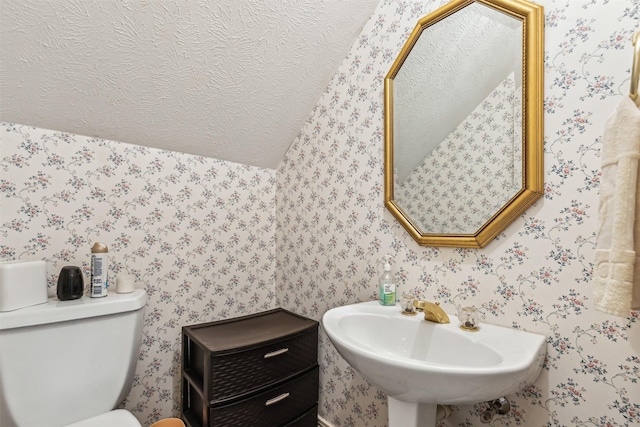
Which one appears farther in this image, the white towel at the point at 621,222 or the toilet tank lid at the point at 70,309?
the toilet tank lid at the point at 70,309

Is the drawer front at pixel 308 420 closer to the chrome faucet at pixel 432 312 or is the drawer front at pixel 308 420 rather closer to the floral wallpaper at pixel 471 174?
the chrome faucet at pixel 432 312

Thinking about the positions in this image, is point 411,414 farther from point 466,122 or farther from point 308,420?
point 466,122

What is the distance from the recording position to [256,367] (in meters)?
1.18

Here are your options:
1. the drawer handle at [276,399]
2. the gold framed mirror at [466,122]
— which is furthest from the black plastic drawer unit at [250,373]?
the gold framed mirror at [466,122]

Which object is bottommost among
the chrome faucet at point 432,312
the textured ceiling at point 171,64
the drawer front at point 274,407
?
the drawer front at point 274,407

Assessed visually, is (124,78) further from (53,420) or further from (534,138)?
(534,138)

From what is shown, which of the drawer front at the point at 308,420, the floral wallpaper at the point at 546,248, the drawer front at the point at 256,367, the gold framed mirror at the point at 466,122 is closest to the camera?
the floral wallpaper at the point at 546,248

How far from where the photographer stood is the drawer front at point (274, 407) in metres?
1.11

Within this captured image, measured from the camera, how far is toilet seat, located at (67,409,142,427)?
94 cm

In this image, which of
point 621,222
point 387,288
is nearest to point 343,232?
point 387,288

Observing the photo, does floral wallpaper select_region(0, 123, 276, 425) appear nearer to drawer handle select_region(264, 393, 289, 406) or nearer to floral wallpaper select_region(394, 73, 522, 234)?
drawer handle select_region(264, 393, 289, 406)

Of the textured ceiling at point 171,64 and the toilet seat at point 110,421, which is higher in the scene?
the textured ceiling at point 171,64

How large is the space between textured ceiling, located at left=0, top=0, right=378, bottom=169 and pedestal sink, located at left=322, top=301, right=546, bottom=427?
1018mm

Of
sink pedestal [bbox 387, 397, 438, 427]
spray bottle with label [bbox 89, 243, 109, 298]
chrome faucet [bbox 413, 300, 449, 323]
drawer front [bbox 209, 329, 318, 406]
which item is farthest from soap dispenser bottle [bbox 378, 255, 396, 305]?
spray bottle with label [bbox 89, 243, 109, 298]
